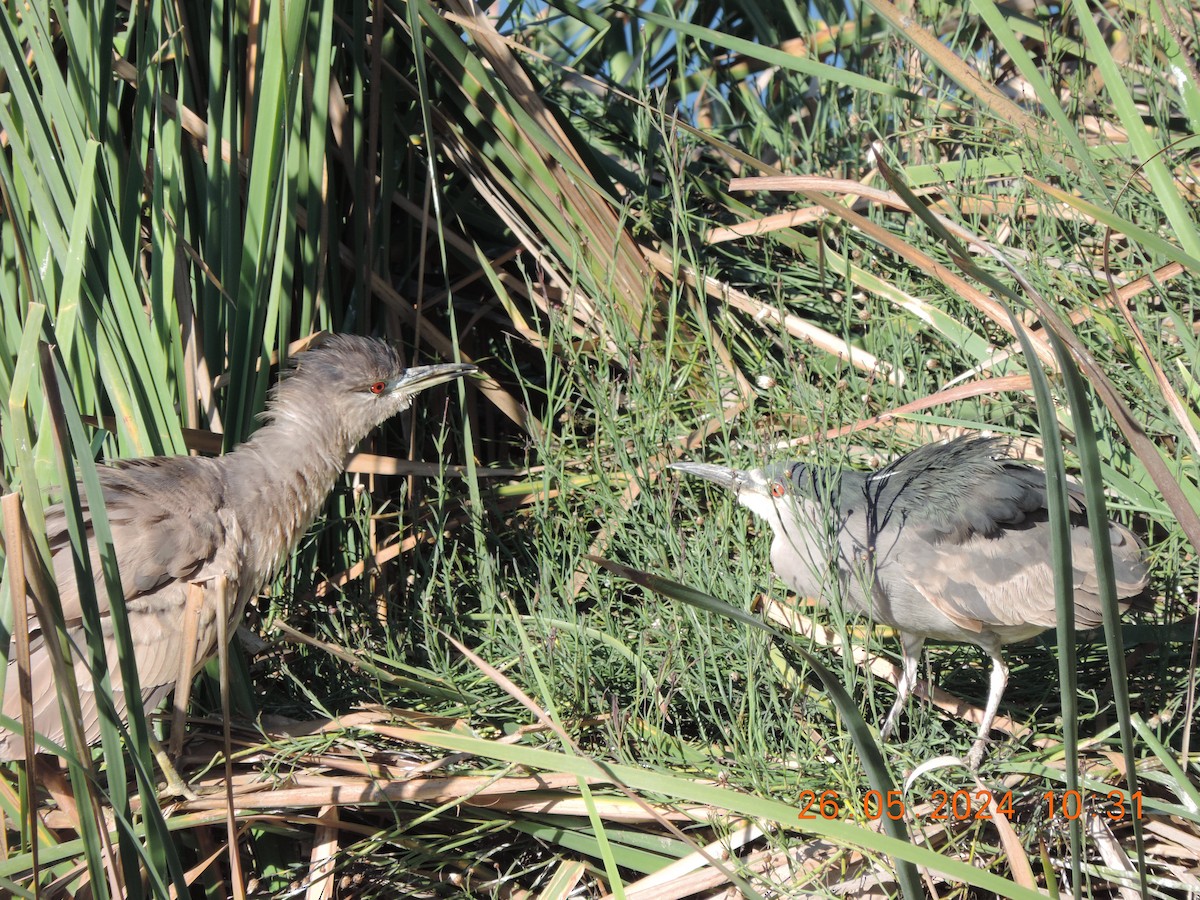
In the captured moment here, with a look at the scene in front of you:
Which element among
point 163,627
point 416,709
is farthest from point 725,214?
point 163,627

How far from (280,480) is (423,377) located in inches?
21.8

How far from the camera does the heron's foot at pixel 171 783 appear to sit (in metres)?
2.62

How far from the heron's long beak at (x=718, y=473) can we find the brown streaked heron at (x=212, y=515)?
2.34 feet

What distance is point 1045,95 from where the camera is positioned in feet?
8.96

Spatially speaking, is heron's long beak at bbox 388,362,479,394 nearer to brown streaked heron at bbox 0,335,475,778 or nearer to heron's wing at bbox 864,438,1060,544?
brown streaked heron at bbox 0,335,475,778

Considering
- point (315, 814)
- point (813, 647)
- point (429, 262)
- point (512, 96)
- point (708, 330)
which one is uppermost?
point (512, 96)

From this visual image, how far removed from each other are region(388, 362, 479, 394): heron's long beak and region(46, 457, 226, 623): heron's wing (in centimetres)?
68

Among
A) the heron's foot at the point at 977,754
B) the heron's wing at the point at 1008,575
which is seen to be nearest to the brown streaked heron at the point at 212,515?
the heron's wing at the point at 1008,575

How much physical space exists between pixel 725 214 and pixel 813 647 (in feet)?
6.58

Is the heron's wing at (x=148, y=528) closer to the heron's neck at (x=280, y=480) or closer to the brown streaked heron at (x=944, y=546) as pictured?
the heron's neck at (x=280, y=480)

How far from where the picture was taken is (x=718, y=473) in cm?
325

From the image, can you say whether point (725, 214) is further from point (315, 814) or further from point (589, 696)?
point (315, 814)

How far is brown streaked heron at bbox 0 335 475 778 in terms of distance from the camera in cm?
273
